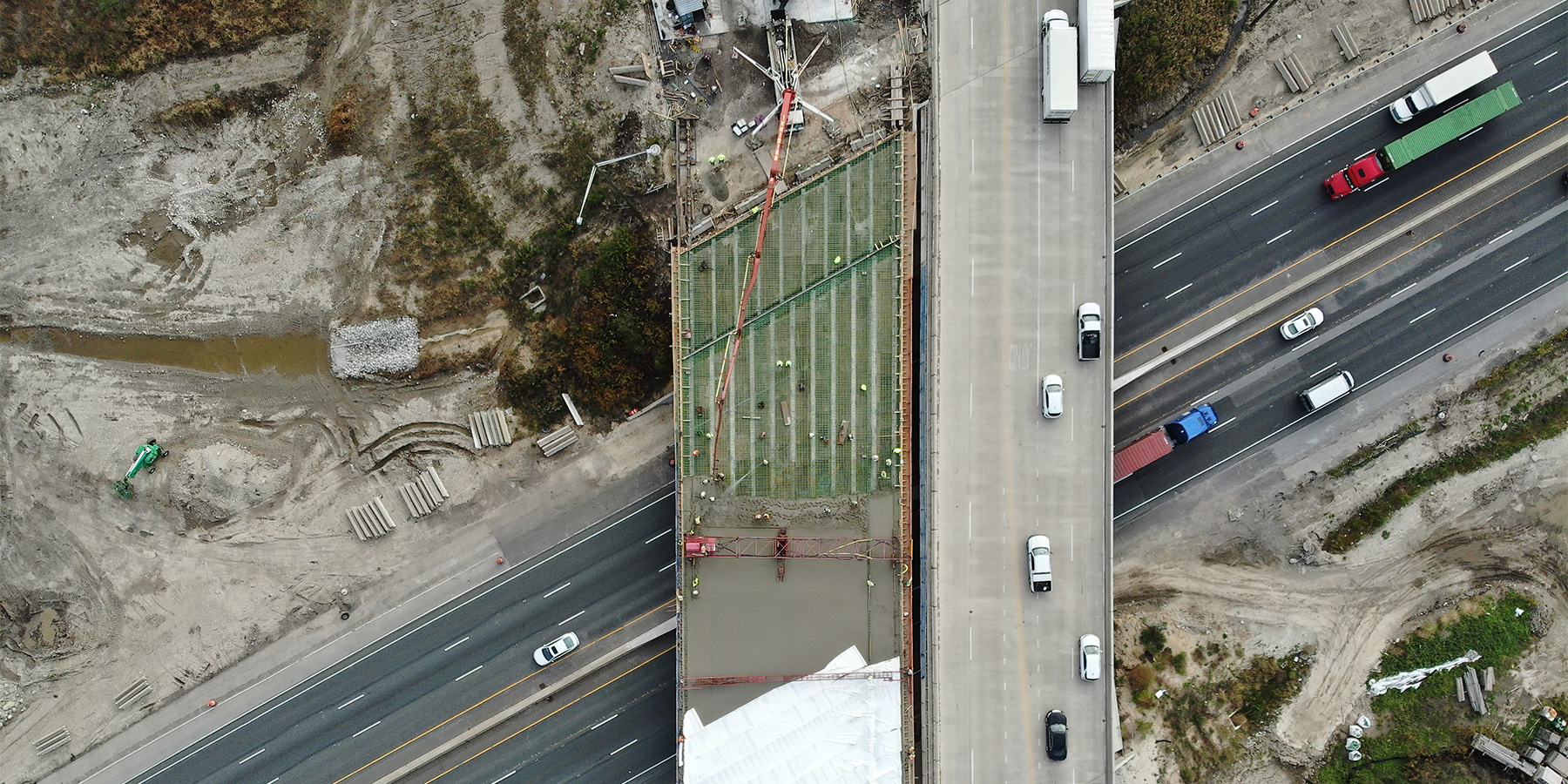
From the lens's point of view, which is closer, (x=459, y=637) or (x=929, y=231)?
(x=929, y=231)

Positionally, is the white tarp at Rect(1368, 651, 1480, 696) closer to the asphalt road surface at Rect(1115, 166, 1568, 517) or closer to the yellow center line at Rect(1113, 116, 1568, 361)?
the asphalt road surface at Rect(1115, 166, 1568, 517)

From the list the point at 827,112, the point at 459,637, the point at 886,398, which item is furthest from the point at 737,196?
the point at 459,637

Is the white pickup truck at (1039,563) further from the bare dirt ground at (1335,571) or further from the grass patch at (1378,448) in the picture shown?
the grass patch at (1378,448)

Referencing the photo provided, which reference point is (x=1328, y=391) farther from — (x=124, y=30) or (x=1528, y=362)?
(x=124, y=30)

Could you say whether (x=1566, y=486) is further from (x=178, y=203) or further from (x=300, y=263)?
(x=178, y=203)

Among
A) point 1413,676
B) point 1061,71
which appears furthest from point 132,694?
point 1413,676

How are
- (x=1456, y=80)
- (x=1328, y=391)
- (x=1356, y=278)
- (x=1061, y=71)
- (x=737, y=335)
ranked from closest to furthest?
1. (x=1061, y=71)
2. (x=737, y=335)
3. (x=1456, y=80)
4. (x=1328, y=391)
5. (x=1356, y=278)
